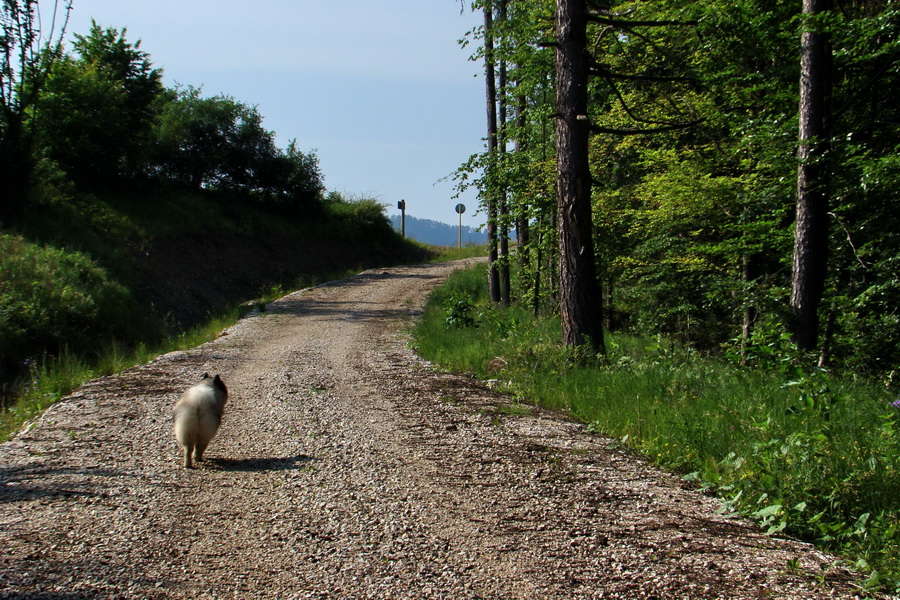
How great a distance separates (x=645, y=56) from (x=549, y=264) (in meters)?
7.06

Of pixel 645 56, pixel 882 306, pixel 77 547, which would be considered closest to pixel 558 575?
pixel 77 547

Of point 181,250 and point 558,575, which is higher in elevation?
point 181,250

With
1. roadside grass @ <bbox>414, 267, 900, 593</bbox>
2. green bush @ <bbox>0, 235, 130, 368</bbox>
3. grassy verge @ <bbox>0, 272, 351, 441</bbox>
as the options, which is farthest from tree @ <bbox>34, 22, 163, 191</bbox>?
roadside grass @ <bbox>414, 267, 900, 593</bbox>

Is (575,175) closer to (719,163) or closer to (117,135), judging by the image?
(719,163)

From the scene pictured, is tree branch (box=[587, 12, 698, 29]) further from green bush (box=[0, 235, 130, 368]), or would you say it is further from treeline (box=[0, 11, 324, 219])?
treeline (box=[0, 11, 324, 219])

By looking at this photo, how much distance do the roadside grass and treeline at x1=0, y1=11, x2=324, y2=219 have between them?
17.5 metres

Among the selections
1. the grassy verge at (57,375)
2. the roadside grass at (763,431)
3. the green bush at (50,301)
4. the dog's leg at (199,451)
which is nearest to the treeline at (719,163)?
the roadside grass at (763,431)

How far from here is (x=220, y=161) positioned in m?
33.7

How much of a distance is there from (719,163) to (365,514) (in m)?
12.5

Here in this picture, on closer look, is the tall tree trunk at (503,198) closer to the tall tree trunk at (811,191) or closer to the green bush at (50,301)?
the tall tree trunk at (811,191)

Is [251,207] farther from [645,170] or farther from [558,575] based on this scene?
[558,575]

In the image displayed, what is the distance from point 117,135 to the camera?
2600 centimetres

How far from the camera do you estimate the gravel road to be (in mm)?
3795

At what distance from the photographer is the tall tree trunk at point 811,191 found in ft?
32.2
